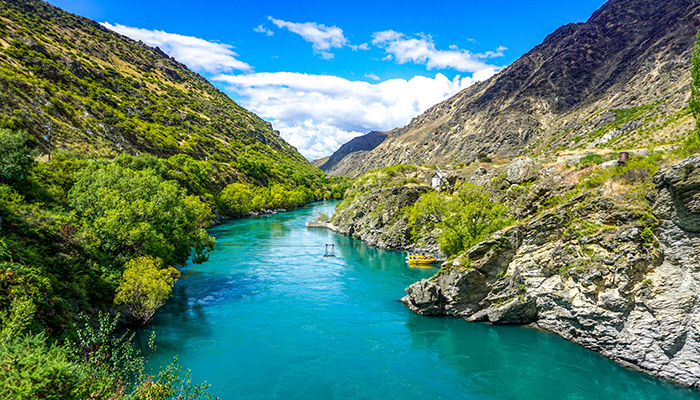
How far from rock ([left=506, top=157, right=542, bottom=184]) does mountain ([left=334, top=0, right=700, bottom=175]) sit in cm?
3409

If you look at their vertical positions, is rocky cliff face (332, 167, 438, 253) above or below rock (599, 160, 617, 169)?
below

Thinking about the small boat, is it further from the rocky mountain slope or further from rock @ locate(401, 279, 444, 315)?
rock @ locate(401, 279, 444, 315)

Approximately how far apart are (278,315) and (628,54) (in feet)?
523

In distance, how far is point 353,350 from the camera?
25391 mm

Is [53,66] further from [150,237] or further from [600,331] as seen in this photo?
[600,331]

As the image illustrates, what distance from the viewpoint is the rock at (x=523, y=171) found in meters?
39.1

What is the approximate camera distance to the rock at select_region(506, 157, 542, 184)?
39.1 m

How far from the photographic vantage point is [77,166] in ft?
125

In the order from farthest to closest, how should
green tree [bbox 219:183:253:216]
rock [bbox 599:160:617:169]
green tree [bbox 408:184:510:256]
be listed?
1. green tree [bbox 219:183:253:216]
2. green tree [bbox 408:184:510:256]
3. rock [bbox 599:160:617:169]

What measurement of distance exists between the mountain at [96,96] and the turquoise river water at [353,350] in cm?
4304

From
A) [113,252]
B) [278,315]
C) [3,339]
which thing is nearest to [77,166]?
[113,252]

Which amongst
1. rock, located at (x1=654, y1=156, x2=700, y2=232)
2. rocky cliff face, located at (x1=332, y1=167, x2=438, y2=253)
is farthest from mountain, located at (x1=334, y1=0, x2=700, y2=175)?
rock, located at (x1=654, y1=156, x2=700, y2=232)

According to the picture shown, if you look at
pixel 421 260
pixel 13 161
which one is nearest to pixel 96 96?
pixel 13 161

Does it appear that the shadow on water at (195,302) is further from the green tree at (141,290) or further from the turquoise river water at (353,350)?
the green tree at (141,290)
